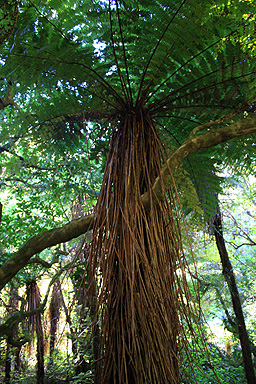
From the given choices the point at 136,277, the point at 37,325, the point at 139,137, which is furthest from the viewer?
the point at 37,325

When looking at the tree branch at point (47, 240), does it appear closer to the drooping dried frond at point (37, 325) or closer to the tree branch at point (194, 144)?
the tree branch at point (194, 144)

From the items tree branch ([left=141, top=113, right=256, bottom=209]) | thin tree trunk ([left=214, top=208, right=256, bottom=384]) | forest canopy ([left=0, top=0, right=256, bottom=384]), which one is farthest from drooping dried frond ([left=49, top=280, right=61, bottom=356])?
tree branch ([left=141, top=113, right=256, bottom=209])

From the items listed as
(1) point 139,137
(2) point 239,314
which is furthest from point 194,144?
(2) point 239,314

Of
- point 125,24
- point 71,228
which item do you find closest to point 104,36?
point 125,24

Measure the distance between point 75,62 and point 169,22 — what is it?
13.1 inches

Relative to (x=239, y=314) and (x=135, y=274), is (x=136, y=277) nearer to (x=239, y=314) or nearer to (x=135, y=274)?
(x=135, y=274)

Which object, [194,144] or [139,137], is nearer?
[194,144]

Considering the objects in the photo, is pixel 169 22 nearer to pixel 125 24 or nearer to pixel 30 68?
pixel 125 24

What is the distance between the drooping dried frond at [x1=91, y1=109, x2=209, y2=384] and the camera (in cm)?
67

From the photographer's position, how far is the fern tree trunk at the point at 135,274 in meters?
0.67

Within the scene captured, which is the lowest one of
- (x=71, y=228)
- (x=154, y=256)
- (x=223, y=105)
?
(x=154, y=256)

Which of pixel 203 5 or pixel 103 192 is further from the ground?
pixel 203 5

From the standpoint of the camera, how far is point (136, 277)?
0.75 m

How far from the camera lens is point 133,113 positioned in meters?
1.05
